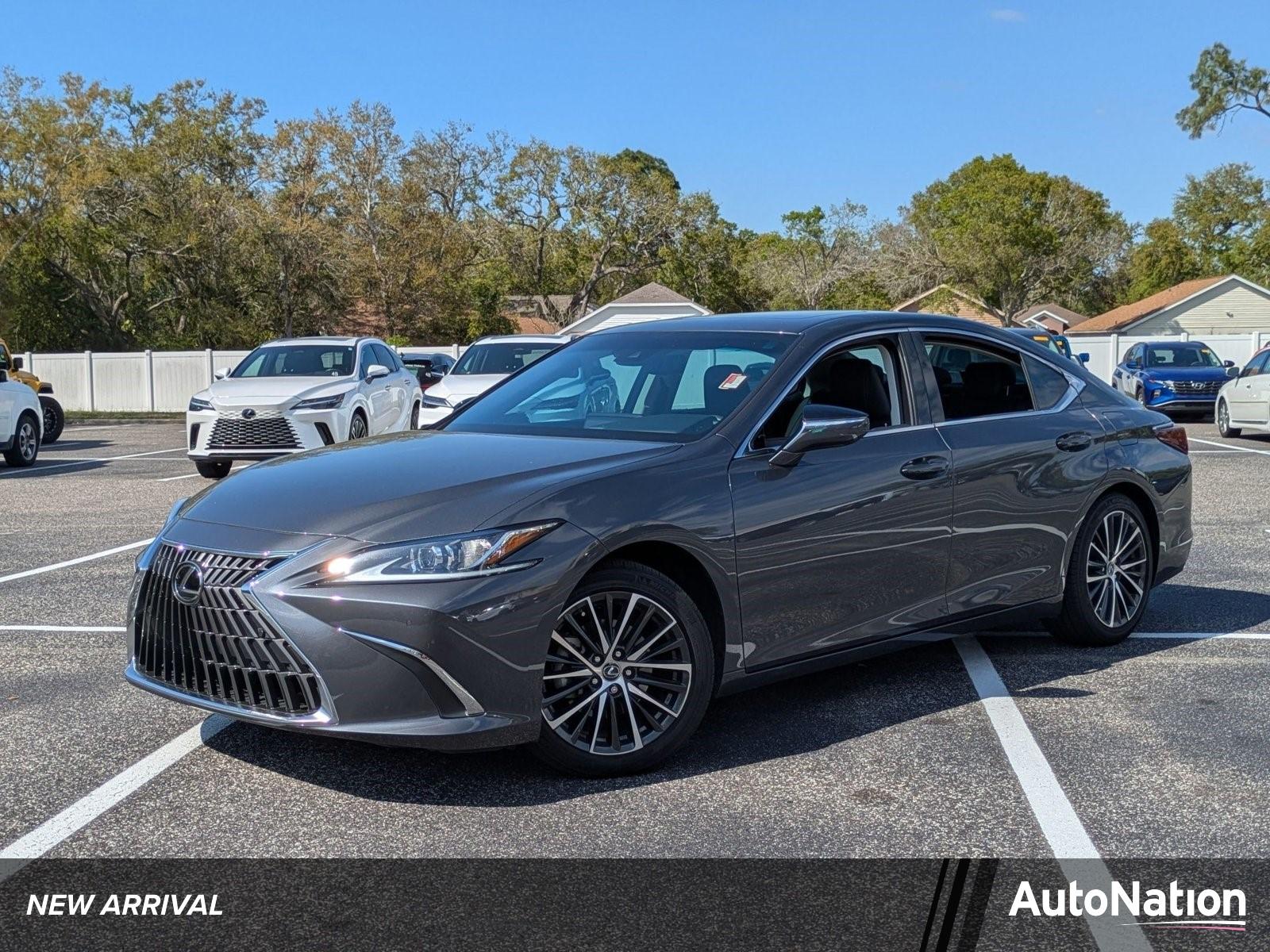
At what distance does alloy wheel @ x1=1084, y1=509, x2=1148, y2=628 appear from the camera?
21.8 feet

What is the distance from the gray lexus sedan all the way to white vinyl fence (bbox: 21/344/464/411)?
3417cm

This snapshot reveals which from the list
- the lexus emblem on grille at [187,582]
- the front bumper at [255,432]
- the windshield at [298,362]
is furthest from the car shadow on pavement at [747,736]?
the windshield at [298,362]

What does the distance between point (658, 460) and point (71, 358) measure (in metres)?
39.7

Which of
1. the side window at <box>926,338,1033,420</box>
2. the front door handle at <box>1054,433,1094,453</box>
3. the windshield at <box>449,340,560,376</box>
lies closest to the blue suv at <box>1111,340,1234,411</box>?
the windshield at <box>449,340,560,376</box>

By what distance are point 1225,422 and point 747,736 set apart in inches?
777

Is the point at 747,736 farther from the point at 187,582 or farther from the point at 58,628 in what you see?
the point at 58,628

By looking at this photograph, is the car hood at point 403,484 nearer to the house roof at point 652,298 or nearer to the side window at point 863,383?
the side window at point 863,383

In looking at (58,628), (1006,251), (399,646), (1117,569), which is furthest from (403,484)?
(1006,251)

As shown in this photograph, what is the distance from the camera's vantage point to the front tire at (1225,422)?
73.6 feet

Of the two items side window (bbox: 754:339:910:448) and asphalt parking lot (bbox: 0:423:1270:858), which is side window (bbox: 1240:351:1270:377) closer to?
asphalt parking lot (bbox: 0:423:1270:858)

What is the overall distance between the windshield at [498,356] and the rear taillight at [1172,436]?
11.9m

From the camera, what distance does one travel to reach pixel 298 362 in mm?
17172

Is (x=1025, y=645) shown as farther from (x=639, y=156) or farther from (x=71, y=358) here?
(x=639, y=156)

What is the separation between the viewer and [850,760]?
4984 mm
